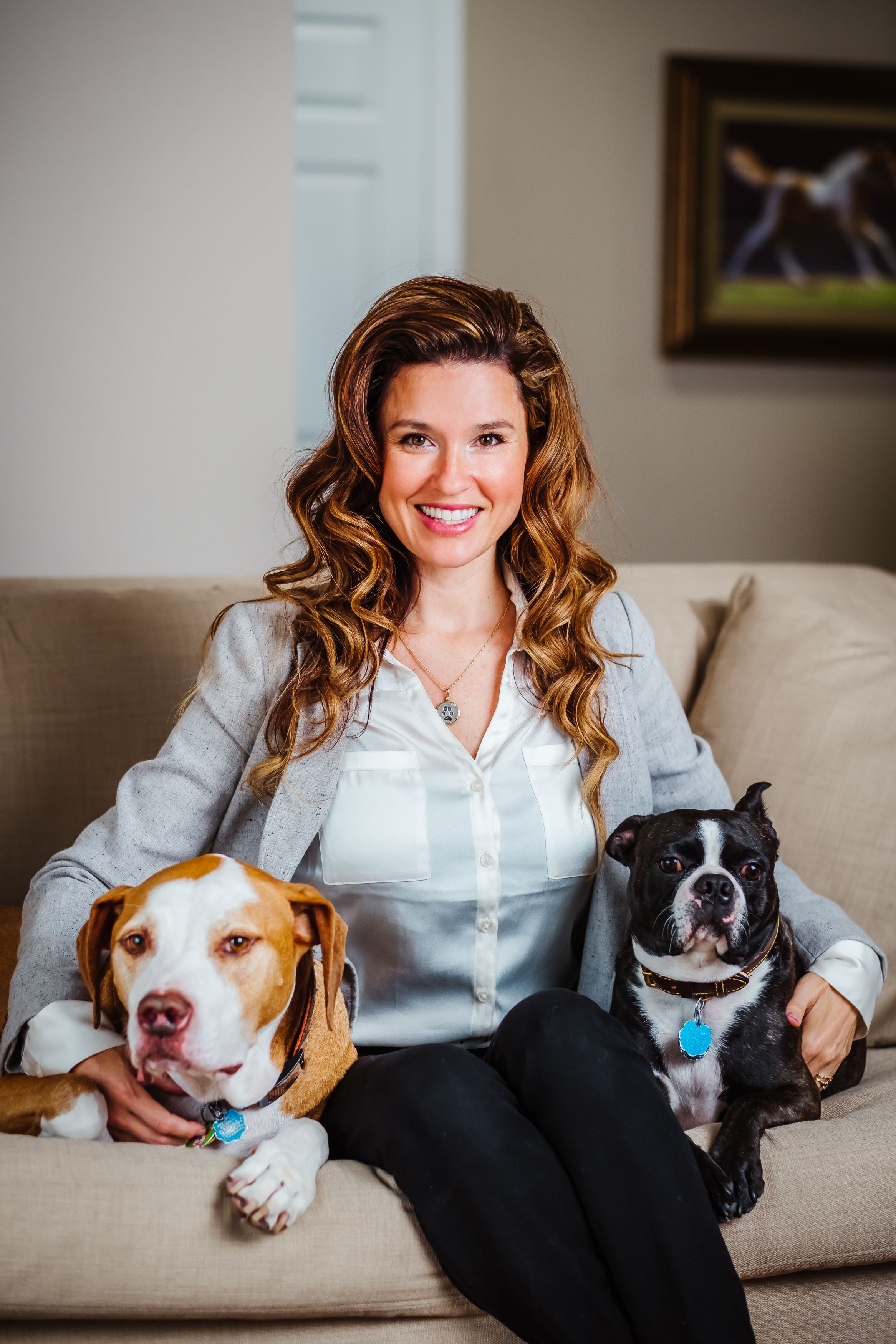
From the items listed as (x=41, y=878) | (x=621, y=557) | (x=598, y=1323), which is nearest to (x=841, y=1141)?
(x=598, y=1323)

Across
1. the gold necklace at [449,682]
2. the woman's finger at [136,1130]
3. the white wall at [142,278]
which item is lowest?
the woman's finger at [136,1130]

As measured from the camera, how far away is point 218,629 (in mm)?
1505

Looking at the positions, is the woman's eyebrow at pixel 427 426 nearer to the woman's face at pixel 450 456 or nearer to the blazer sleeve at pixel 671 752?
the woman's face at pixel 450 456

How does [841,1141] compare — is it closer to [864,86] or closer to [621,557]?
[621,557]

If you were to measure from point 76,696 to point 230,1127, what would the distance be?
789mm

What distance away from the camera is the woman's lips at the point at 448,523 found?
143 cm

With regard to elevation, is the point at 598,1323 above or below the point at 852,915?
below

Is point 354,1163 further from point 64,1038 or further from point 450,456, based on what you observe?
point 450,456

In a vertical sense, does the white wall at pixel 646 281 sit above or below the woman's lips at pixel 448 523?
above

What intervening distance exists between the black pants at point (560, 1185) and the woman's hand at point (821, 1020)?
0.26 metres

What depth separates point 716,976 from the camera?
4.08 feet

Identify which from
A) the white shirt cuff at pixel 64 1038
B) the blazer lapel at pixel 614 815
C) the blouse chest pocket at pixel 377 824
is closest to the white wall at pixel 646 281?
the blazer lapel at pixel 614 815

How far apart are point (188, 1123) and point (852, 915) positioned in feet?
3.17

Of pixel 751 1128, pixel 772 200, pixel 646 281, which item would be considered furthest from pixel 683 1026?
pixel 772 200
